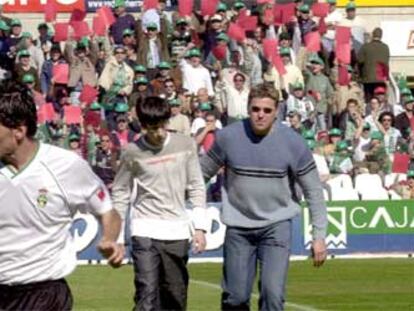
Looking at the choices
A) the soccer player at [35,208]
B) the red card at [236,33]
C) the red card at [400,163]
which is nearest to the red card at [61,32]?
the red card at [236,33]

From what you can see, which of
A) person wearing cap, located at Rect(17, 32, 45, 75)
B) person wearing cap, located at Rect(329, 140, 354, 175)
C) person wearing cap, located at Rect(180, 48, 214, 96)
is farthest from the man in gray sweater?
person wearing cap, located at Rect(17, 32, 45, 75)

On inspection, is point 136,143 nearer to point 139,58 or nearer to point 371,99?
point 139,58

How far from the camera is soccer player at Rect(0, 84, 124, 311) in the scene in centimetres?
850

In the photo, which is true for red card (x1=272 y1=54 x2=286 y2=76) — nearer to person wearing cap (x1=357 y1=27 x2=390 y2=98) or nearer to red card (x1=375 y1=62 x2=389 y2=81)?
person wearing cap (x1=357 y1=27 x2=390 y2=98)

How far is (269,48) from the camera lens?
31422mm

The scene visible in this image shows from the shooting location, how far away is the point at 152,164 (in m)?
13.6

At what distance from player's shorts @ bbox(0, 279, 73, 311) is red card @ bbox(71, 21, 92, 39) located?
2322 centimetres

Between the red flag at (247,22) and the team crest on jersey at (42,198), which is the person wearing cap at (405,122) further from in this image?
the team crest on jersey at (42,198)

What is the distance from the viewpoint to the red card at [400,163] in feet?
97.1

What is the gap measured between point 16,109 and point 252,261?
4795mm

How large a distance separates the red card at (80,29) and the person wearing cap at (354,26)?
5333 millimetres

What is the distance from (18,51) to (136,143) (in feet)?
54.8

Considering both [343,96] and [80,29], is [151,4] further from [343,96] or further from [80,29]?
[343,96]

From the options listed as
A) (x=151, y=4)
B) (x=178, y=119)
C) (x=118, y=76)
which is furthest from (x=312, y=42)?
(x=178, y=119)
